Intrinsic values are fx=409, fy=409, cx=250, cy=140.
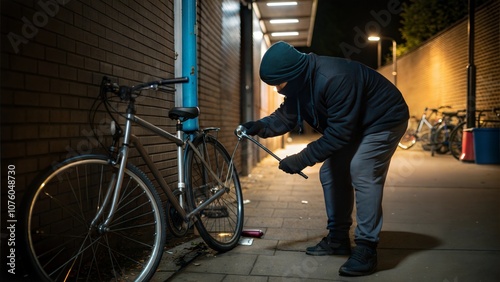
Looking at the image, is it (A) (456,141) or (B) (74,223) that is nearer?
(B) (74,223)

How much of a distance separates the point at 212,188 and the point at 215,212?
34 cm

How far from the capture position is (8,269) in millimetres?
2271

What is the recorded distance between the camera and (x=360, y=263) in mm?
2998

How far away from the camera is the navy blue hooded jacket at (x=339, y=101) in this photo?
2822 mm

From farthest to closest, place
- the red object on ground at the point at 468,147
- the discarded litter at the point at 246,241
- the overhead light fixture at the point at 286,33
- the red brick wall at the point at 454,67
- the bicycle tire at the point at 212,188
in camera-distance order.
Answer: the overhead light fixture at the point at 286,33 < the red brick wall at the point at 454,67 < the red object on ground at the point at 468,147 < the discarded litter at the point at 246,241 < the bicycle tire at the point at 212,188

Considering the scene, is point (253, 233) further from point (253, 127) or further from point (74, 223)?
point (74, 223)

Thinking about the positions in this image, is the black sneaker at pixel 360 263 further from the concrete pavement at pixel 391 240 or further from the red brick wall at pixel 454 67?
the red brick wall at pixel 454 67

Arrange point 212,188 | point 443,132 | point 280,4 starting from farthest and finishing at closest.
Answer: point 443,132
point 280,4
point 212,188

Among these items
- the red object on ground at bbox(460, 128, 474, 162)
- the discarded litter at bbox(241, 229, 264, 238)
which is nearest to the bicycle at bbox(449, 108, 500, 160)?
the red object on ground at bbox(460, 128, 474, 162)

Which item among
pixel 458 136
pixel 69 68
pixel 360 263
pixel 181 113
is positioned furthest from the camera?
pixel 458 136

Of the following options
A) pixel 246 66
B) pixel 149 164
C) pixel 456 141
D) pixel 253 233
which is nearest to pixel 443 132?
pixel 456 141

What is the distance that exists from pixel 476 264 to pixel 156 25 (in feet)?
11.9

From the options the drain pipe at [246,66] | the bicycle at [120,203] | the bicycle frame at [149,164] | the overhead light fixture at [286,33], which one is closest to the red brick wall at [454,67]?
the overhead light fixture at [286,33]

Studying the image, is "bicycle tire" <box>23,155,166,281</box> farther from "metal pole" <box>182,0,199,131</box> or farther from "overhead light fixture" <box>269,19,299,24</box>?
"overhead light fixture" <box>269,19,299,24</box>
